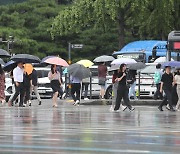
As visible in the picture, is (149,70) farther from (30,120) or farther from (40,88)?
(30,120)

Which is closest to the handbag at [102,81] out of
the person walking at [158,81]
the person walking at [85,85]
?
the person walking at [85,85]

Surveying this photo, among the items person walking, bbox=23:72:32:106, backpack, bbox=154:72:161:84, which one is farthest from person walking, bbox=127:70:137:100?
person walking, bbox=23:72:32:106

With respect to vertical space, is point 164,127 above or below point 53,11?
below

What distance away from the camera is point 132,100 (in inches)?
1203

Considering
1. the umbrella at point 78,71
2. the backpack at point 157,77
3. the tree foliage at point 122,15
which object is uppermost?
the tree foliage at point 122,15

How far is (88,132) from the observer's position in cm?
1634

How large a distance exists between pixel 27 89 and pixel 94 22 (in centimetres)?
1898

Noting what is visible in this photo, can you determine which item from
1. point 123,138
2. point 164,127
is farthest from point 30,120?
point 123,138

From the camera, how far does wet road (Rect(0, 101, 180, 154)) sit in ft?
43.1

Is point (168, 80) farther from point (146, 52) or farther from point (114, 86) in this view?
point (146, 52)

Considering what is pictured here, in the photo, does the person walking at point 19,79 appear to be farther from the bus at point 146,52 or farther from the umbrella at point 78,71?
the bus at point 146,52

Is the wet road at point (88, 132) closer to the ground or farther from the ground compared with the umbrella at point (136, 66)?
closer to the ground

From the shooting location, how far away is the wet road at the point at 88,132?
13.1 meters

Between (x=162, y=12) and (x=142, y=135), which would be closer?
(x=142, y=135)
